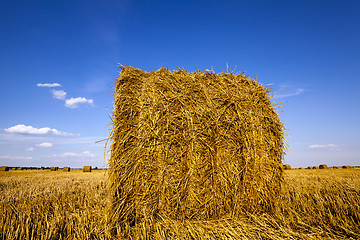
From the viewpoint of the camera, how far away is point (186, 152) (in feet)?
10.0

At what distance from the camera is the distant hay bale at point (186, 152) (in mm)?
2926

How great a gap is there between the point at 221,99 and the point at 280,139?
1375 millimetres

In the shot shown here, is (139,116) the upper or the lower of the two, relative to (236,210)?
upper

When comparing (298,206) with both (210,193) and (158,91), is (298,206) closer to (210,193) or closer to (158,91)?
(210,193)

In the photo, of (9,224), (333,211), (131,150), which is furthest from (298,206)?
(9,224)

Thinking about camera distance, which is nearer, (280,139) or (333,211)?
(333,211)

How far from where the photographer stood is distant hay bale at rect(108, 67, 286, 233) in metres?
2.93

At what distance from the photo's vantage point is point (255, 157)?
315 cm

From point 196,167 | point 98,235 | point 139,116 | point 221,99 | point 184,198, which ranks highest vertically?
point 221,99

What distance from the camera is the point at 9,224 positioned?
263cm

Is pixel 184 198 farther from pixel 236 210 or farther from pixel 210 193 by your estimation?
pixel 236 210

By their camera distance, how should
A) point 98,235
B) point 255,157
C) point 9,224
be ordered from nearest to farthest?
point 98,235 < point 9,224 < point 255,157

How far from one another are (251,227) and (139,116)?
2241 millimetres

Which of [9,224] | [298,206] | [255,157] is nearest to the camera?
[9,224]
